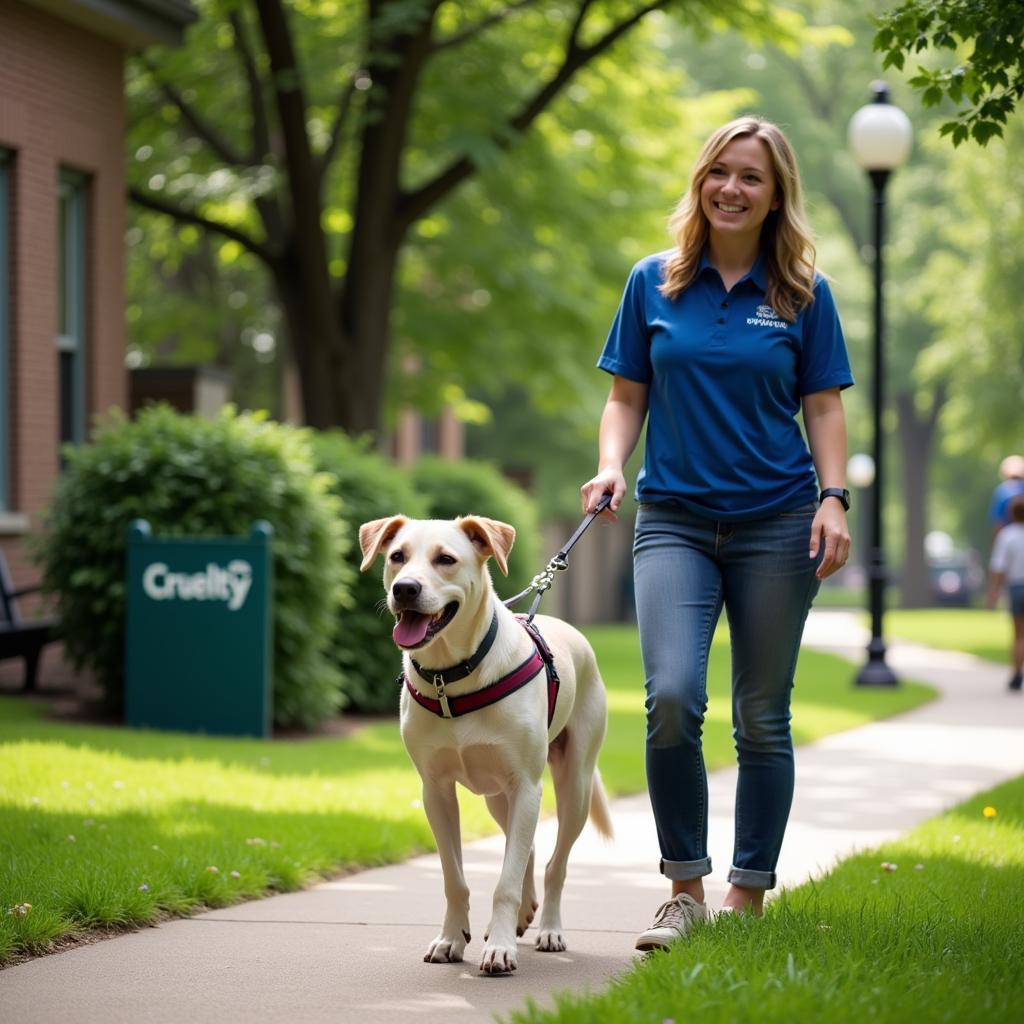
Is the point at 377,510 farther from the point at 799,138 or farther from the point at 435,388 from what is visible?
the point at 799,138

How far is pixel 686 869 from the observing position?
5.25 meters

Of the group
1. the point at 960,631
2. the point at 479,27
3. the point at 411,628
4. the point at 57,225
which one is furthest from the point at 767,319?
the point at 960,631

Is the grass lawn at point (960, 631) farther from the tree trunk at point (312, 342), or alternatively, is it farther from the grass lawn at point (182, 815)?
the grass lawn at point (182, 815)

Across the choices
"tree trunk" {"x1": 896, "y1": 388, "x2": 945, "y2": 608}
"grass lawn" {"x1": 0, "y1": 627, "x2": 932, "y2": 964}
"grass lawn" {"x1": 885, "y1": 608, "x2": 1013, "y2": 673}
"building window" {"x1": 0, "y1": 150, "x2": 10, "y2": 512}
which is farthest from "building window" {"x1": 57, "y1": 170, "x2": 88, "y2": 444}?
"tree trunk" {"x1": 896, "y1": 388, "x2": 945, "y2": 608}

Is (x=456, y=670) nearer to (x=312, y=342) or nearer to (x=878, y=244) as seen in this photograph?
(x=312, y=342)

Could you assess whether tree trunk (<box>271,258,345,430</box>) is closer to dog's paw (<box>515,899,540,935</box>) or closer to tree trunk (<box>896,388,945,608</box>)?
dog's paw (<box>515,899,540,935</box>)

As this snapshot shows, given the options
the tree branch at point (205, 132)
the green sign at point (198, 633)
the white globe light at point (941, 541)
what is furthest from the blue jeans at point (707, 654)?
the white globe light at point (941, 541)

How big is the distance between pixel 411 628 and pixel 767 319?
1.48 m

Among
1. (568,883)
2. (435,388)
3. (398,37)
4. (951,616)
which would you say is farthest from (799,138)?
(568,883)

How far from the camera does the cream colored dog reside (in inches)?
196

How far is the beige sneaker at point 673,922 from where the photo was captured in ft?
16.5

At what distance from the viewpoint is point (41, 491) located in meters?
13.6

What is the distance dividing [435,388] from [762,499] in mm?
19554

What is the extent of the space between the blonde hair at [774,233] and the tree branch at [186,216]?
12492mm
